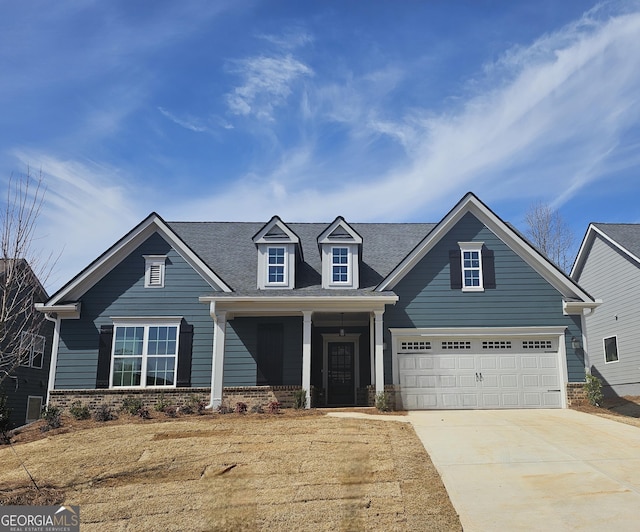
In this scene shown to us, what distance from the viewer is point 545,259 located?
18375mm

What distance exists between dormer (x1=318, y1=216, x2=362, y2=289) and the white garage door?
2.57 metres

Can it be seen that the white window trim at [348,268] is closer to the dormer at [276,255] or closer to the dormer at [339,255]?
the dormer at [339,255]

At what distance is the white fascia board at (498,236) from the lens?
718 inches

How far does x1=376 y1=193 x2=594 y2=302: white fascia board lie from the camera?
18.2 m

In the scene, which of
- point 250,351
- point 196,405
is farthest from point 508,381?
point 196,405

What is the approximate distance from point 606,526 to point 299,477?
14.9 feet

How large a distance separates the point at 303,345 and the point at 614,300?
13878mm

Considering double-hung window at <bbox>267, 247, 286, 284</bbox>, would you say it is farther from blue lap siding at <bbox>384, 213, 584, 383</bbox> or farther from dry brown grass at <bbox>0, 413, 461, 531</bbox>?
dry brown grass at <bbox>0, 413, 461, 531</bbox>

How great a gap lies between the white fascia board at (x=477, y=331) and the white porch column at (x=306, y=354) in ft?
8.18

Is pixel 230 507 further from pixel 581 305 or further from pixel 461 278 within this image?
pixel 581 305

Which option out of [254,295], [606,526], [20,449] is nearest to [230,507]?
[606,526]

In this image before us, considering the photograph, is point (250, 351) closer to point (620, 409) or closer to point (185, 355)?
point (185, 355)

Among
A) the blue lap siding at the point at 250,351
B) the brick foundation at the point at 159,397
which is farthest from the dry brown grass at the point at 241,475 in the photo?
the blue lap siding at the point at 250,351

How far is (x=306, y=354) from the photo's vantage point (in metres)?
17.3
